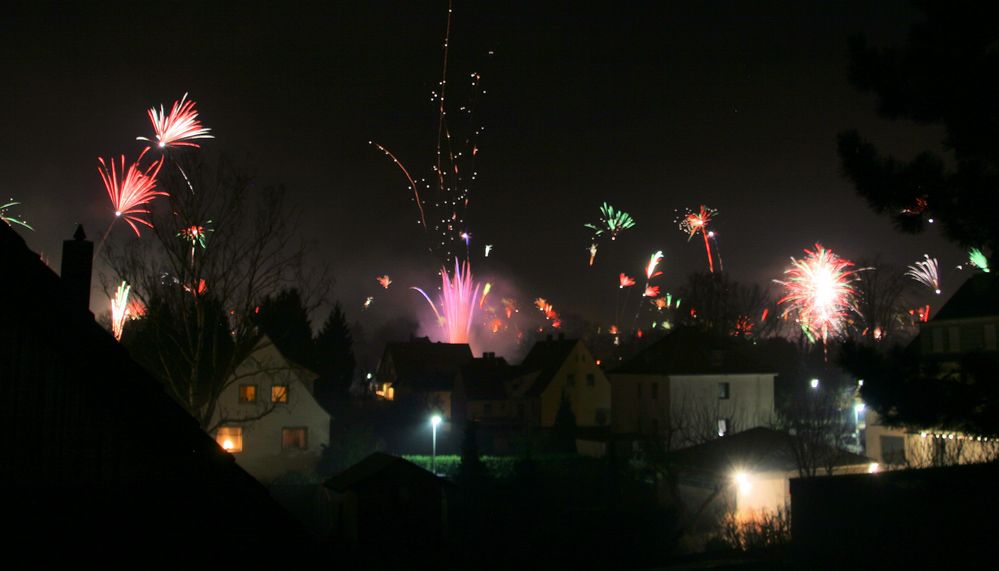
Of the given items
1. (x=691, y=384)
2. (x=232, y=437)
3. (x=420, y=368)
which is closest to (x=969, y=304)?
(x=691, y=384)

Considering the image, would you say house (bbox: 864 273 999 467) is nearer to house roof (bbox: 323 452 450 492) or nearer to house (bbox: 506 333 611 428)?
house roof (bbox: 323 452 450 492)

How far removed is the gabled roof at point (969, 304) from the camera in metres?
31.7

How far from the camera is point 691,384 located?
43.7 meters

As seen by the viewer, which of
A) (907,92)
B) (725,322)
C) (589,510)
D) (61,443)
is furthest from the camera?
(725,322)

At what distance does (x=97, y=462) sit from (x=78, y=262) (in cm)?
223

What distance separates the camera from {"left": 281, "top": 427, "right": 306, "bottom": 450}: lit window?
118 ft

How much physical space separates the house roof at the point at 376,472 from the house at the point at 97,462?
18.3m

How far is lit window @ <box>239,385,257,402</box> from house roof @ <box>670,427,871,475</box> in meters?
19.1

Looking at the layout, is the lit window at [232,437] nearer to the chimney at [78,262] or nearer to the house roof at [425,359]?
the chimney at [78,262]

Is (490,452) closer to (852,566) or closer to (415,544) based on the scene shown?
(415,544)

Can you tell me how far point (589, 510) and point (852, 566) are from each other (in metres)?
11.4

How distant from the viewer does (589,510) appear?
2280cm

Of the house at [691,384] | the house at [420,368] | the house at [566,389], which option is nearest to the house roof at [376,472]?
the house at [691,384]

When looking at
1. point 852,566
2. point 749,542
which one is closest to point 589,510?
point 749,542
